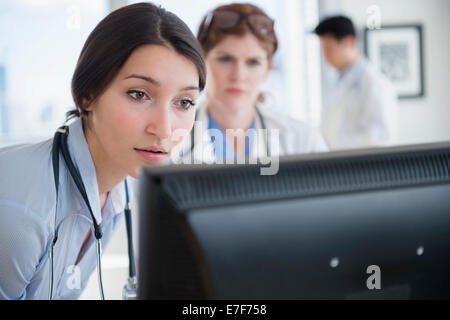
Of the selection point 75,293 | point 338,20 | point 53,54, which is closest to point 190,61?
point 75,293

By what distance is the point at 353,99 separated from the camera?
2.62 metres

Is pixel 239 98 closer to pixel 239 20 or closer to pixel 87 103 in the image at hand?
pixel 239 20

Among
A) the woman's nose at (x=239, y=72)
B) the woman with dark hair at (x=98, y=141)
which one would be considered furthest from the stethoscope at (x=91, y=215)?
the woman's nose at (x=239, y=72)

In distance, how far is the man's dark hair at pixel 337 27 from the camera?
103 inches

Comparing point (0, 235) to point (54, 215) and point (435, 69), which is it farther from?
point (435, 69)

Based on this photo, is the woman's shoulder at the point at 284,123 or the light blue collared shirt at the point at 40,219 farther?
the woman's shoulder at the point at 284,123

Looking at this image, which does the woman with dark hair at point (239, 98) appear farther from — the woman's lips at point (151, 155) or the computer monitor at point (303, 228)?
the computer monitor at point (303, 228)

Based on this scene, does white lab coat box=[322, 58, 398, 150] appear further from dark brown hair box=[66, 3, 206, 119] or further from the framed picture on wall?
dark brown hair box=[66, 3, 206, 119]

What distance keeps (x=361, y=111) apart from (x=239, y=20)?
129 centimetres

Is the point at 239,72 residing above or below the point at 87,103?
above

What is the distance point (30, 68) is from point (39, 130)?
0.37 m

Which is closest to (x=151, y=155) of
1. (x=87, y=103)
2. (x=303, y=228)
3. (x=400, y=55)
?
(x=87, y=103)

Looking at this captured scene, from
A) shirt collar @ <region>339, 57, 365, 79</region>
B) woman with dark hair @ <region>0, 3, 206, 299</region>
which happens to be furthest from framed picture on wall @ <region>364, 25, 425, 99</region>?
woman with dark hair @ <region>0, 3, 206, 299</region>
